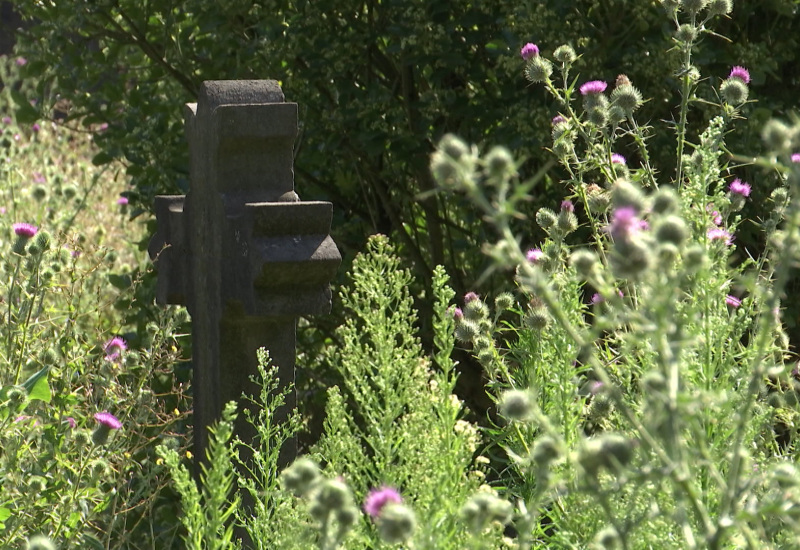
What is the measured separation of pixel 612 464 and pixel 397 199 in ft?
11.4

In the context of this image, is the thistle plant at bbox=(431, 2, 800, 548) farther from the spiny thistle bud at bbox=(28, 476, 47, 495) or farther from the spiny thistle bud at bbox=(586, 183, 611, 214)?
the spiny thistle bud at bbox=(28, 476, 47, 495)

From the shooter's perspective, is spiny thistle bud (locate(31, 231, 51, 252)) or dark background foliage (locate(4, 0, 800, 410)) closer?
spiny thistle bud (locate(31, 231, 51, 252))

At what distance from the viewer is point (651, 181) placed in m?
2.75

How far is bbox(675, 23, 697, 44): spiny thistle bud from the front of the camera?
270 centimetres

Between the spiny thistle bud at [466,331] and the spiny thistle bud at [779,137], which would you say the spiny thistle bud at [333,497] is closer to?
the spiny thistle bud at [779,137]

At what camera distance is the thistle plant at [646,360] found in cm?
114

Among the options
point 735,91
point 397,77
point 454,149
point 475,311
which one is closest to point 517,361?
point 475,311

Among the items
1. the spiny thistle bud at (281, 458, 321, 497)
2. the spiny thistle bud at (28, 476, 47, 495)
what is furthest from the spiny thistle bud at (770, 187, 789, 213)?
the spiny thistle bud at (28, 476, 47, 495)

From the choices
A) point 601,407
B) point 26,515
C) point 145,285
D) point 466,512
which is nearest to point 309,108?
point 145,285

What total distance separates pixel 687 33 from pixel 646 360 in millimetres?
1042

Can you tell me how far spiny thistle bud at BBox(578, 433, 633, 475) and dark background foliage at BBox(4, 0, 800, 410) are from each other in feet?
8.73

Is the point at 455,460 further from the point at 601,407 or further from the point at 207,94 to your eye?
the point at 207,94

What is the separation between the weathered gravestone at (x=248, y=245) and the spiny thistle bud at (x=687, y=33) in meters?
0.89

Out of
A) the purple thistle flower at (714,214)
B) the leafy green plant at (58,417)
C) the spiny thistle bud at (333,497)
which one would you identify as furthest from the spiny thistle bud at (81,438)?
the spiny thistle bud at (333,497)
